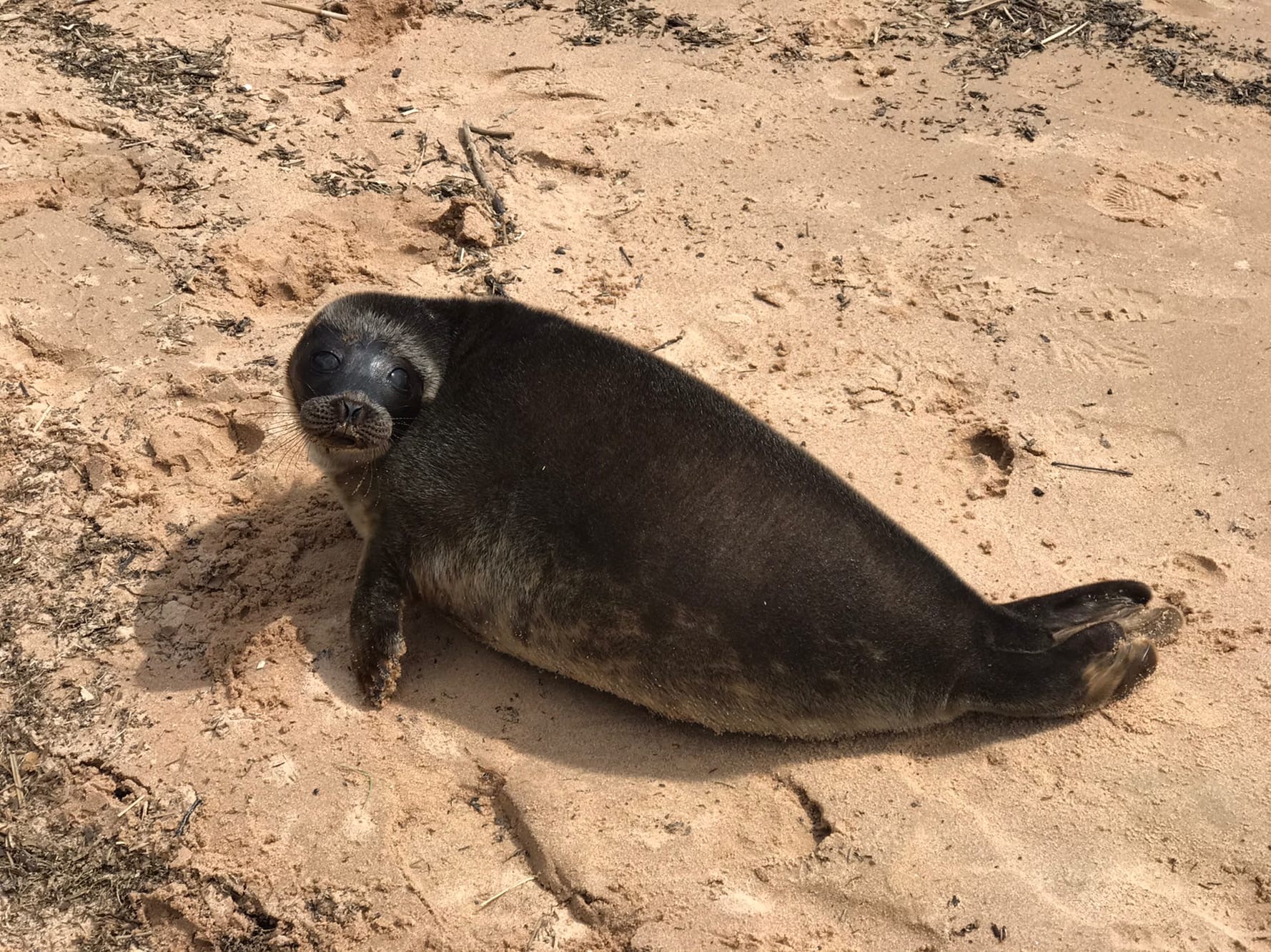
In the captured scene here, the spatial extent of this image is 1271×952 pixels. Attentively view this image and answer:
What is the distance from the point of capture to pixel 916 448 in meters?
5.88

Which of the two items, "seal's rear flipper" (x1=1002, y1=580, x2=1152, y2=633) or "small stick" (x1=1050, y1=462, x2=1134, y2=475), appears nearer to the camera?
"seal's rear flipper" (x1=1002, y1=580, x2=1152, y2=633)

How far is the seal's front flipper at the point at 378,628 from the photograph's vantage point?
15.9 ft

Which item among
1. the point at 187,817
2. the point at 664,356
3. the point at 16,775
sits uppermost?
the point at 664,356

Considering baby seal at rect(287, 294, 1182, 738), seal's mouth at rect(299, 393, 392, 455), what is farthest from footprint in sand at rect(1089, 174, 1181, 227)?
seal's mouth at rect(299, 393, 392, 455)

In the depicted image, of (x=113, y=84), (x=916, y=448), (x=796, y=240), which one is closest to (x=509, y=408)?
(x=916, y=448)

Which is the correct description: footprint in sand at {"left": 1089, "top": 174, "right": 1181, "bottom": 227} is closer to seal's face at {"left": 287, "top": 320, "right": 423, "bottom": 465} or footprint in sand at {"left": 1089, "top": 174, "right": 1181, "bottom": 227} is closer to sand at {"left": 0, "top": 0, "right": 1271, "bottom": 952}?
sand at {"left": 0, "top": 0, "right": 1271, "bottom": 952}

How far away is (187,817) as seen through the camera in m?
4.44

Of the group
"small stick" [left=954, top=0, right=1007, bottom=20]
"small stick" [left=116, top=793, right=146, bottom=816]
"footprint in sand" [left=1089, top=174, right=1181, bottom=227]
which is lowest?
"small stick" [left=116, top=793, right=146, bottom=816]

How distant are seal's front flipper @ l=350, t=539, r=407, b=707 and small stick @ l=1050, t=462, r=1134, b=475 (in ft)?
11.3

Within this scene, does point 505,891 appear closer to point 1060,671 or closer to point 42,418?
point 1060,671

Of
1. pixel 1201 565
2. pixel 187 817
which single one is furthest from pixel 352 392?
pixel 1201 565

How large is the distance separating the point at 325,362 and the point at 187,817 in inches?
82.0

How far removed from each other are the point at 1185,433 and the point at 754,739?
3077mm

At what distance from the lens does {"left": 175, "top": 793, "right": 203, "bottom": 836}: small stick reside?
440 centimetres
